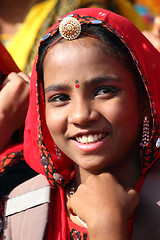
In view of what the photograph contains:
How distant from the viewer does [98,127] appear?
1522 mm

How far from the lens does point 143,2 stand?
6.57 metres

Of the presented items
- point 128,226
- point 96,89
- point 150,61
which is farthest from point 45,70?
point 128,226

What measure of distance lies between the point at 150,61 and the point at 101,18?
0.80 feet

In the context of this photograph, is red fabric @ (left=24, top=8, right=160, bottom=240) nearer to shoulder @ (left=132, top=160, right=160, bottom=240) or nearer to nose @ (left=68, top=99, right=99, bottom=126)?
shoulder @ (left=132, top=160, right=160, bottom=240)

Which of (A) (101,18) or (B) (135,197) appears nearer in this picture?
(B) (135,197)

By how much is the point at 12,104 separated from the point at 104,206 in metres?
0.86

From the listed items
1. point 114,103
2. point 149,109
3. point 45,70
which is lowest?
point 149,109

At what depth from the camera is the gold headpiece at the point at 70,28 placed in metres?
1.60

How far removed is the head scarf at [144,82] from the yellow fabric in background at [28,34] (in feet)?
6.42

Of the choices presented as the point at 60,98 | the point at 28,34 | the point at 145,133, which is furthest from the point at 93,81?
the point at 28,34

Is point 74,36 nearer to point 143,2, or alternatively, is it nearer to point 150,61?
point 150,61

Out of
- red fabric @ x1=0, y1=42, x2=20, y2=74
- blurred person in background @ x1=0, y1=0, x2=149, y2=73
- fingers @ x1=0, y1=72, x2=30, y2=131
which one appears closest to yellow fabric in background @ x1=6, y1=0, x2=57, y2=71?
blurred person in background @ x1=0, y1=0, x2=149, y2=73

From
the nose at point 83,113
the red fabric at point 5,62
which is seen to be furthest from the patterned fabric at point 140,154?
the red fabric at point 5,62

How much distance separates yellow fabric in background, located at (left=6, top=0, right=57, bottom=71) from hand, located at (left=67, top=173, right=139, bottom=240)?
2365mm
